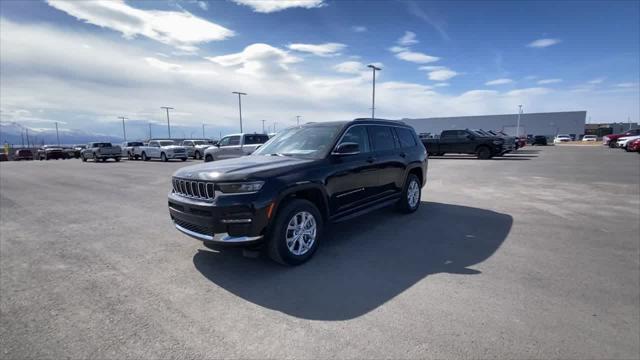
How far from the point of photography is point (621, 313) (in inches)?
121

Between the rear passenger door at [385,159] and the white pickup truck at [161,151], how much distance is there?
2378 centimetres

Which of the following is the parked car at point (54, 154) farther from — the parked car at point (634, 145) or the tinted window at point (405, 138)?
the parked car at point (634, 145)

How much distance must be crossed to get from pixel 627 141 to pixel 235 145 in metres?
32.9

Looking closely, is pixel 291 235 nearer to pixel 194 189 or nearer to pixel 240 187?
pixel 240 187

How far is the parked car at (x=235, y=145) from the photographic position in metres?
18.8

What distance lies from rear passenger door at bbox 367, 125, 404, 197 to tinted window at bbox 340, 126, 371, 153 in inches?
6.7

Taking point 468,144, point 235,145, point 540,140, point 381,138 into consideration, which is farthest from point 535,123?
point 381,138

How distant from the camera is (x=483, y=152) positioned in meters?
21.2

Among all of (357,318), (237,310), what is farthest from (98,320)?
(357,318)

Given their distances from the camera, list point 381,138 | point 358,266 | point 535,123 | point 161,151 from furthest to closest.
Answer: point 535,123 < point 161,151 < point 381,138 < point 358,266

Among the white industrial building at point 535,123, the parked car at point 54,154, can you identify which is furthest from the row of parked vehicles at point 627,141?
the parked car at point 54,154

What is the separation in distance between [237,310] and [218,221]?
40.9 inches

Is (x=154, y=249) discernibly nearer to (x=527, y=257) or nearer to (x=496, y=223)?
(x=527, y=257)

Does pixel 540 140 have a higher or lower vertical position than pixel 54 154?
higher
